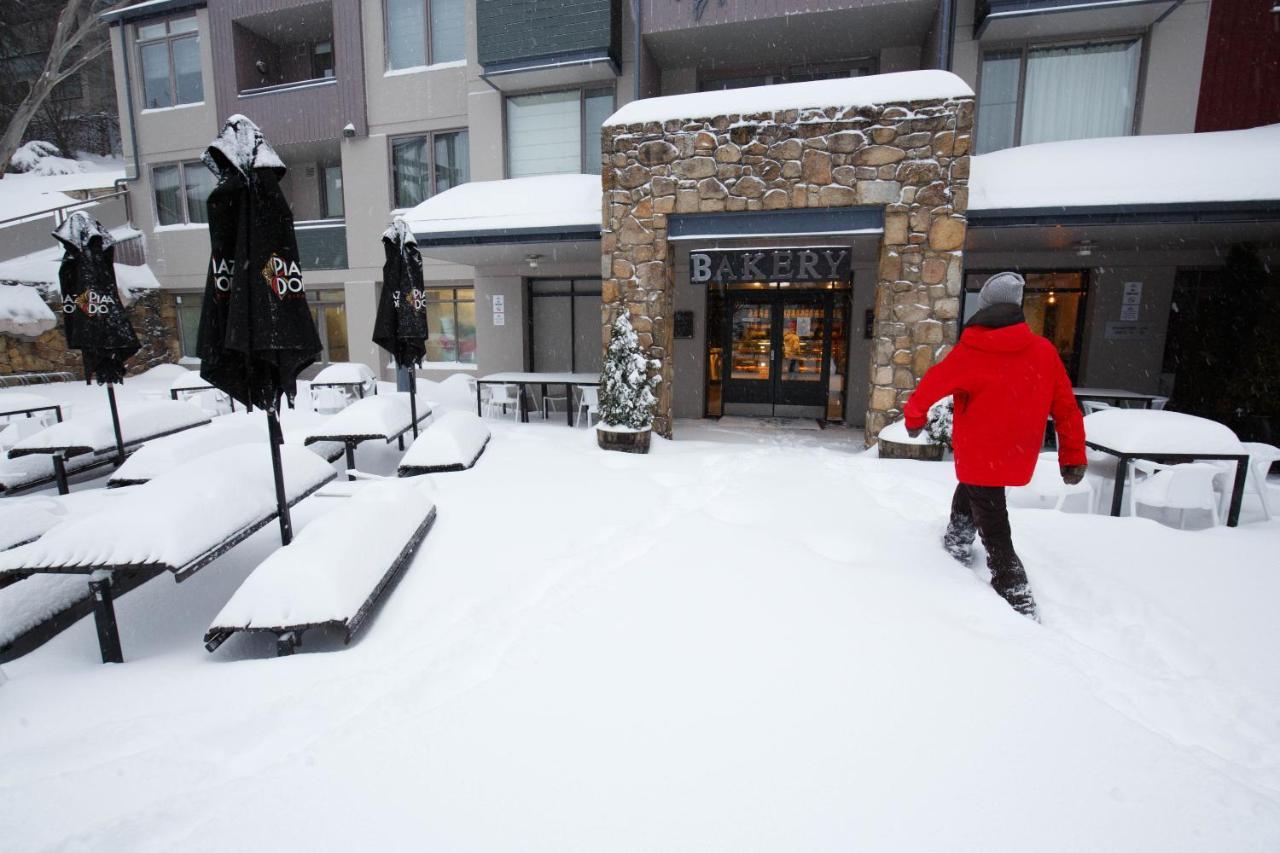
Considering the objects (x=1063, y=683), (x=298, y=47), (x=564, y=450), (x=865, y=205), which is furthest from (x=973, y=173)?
(x=298, y=47)

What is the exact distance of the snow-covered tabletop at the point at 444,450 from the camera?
5.65 metres

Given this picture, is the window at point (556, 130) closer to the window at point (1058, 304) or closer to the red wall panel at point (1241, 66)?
the window at point (1058, 304)

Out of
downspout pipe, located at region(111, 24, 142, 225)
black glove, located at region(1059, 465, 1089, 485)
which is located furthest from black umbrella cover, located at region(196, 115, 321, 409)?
downspout pipe, located at region(111, 24, 142, 225)

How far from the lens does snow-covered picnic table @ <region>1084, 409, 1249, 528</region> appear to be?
4512 mm

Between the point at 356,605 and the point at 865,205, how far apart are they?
6994 millimetres

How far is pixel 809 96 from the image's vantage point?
22.7 feet

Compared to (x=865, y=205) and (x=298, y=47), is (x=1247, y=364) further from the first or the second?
(x=298, y=47)

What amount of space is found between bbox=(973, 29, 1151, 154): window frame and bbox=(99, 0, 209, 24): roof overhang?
17947mm

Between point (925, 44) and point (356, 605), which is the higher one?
point (925, 44)

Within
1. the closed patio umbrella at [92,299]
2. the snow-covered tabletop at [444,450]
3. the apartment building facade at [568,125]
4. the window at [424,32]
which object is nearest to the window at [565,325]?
the apartment building facade at [568,125]

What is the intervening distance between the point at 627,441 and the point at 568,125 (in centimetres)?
733

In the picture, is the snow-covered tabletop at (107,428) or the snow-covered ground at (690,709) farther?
the snow-covered tabletop at (107,428)

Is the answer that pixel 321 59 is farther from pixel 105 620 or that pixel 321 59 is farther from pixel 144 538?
pixel 105 620

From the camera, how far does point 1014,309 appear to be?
3.15 metres
